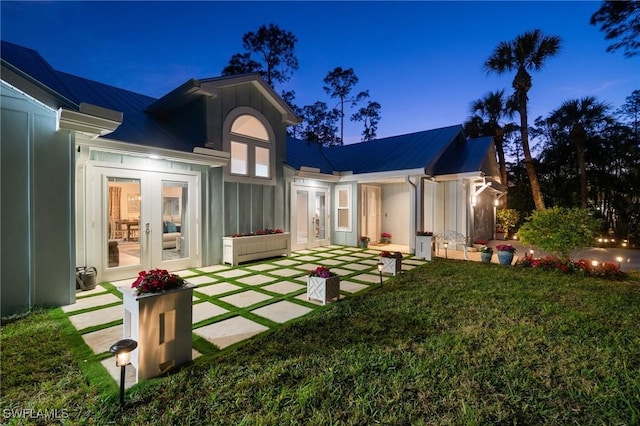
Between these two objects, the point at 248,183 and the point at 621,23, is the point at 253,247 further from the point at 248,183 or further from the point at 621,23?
the point at 621,23

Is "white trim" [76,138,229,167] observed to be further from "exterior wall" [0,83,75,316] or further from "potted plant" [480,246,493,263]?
"potted plant" [480,246,493,263]

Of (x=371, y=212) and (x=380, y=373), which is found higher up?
(x=371, y=212)

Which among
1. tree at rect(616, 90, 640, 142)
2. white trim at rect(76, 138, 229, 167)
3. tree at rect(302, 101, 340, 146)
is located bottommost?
white trim at rect(76, 138, 229, 167)

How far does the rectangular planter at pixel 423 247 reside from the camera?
8.33m

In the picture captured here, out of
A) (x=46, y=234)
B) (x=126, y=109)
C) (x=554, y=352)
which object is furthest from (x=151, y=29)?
(x=554, y=352)

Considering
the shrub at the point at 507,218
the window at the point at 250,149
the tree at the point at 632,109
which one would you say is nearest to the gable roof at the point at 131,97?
the window at the point at 250,149

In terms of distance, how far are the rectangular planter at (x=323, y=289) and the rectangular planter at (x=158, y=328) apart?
2.23m

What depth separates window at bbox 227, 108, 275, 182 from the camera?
7893mm

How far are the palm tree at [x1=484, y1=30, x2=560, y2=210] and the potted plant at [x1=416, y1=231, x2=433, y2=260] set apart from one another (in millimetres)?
6497

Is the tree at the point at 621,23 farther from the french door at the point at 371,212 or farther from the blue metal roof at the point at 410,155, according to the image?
the french door at the point at 371,212

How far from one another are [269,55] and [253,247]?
15941mm

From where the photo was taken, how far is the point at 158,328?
239 cm

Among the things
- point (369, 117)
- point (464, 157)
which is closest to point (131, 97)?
point (464, 157)

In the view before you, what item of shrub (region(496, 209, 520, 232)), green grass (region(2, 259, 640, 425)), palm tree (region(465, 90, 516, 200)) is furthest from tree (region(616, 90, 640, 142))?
green grass (region(2, 259, 640, 425))
